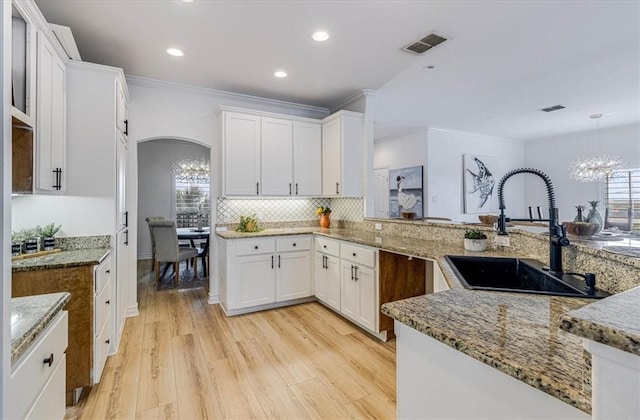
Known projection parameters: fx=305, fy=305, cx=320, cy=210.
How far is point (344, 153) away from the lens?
391 cm

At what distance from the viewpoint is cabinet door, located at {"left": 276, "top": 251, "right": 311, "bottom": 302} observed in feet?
11.9

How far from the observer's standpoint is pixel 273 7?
7.36ft

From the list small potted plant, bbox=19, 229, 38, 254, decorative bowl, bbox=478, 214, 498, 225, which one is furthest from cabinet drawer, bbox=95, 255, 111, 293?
decorative bowl, bbox=478, 214, 498, 225

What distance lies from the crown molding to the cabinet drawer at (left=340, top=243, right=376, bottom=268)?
230 cm

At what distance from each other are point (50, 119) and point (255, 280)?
7.49 feet

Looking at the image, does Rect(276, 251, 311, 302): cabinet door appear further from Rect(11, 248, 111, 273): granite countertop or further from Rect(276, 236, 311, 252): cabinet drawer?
Rect(11, 248, 111, 273): granite countertop

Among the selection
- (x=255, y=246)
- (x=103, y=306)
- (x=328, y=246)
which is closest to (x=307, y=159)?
(x=328, y=246)

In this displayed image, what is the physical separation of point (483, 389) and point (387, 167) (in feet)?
21.1

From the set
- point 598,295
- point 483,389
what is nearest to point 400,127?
point 598,295

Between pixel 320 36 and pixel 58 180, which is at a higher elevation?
pixel 320 36

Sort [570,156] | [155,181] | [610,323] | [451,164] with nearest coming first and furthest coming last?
1. [610,323]
2. [451,164]
3. [570,156]
4. [155,181]

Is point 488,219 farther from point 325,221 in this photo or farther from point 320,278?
point 325,221

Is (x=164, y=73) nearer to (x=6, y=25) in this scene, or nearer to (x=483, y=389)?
(x=6, y=25)

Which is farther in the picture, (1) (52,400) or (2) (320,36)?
(2) (320,36)
